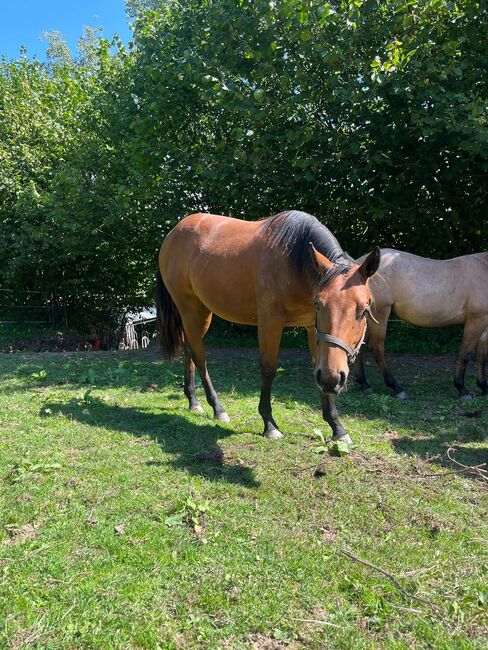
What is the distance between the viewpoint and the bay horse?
6375 millimetres

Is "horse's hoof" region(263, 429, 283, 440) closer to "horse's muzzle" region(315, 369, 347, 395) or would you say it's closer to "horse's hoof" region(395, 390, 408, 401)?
"horse's muzzle" region(315, 369, 347, 395)

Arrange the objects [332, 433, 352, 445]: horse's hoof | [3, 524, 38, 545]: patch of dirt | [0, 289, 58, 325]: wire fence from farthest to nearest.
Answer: [0, 289, 58, 325]: wire fence
[332, 433, 352, 445]: horse's hoof
[3, 524, 38, 545]: patch of dirt

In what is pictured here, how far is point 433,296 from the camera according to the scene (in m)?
6.42

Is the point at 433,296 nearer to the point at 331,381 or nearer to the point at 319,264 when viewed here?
the point at 319,264

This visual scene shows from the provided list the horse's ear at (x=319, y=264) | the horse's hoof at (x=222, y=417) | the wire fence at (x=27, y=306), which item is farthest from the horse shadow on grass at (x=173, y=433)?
the wire fence at (x=27, y=306)

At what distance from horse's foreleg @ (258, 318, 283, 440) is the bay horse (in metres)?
2.41

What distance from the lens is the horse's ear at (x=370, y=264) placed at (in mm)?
3215

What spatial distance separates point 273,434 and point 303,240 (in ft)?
5.74

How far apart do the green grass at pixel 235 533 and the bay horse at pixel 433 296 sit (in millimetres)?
1667

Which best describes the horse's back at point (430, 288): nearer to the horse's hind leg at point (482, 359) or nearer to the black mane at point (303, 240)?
the horse's hind leg at point (482, 359)

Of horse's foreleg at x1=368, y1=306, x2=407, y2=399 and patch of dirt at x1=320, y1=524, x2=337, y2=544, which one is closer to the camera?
patch of dirt at x1=320, y1=524, x2=337, y2=544

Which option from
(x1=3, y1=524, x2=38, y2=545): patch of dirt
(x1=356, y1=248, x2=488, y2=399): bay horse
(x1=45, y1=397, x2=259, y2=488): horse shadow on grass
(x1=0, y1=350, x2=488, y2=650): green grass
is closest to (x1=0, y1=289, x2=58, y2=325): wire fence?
(x1=45, y1=397, x2=259, y2=488): horse shadow on grass

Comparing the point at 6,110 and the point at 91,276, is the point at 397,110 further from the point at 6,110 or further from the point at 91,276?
the point at 6,110

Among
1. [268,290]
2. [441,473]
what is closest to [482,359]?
[441,473]
